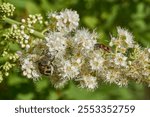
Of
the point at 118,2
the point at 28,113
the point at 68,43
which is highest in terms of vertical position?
the point at 118,2

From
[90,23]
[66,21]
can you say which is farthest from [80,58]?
[90,23]

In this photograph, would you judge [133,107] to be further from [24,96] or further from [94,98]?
[24,96]

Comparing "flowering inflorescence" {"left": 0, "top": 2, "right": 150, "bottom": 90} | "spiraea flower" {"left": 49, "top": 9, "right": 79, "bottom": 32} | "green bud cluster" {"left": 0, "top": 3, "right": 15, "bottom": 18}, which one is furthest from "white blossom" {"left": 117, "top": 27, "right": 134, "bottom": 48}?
"green bud cluster" {"left": 0, "top": 3, "right": 15, "bottom": 18}

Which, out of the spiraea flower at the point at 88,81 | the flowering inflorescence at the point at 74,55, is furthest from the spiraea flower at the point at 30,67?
the spiraea flower at the point at 88,81

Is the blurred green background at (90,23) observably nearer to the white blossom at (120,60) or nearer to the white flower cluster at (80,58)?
the white flower cluster at (80,58)

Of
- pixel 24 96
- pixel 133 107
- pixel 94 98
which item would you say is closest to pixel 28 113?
pixel 24 96

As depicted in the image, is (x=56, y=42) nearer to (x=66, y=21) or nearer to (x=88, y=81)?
(x=66, y=21)

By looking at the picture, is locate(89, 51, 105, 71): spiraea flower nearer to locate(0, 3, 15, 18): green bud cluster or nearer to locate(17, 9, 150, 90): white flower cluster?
locate(17, 9, 150, 90): white flower cluster
